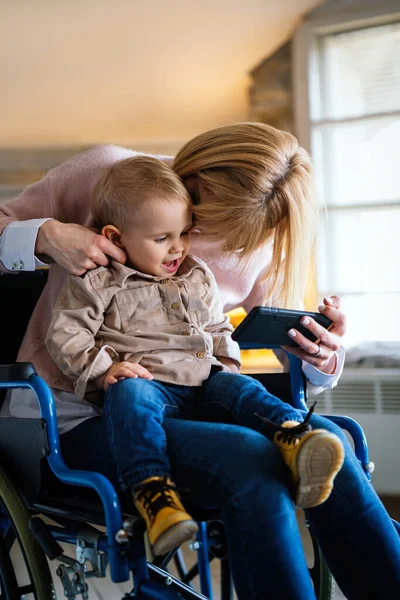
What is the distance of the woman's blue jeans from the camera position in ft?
3.13

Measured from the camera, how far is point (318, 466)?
0.99 meters

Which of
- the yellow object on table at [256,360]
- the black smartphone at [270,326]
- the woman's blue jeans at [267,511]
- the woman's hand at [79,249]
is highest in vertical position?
the woman's hand at [79,249]

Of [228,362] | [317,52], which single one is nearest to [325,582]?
[228,362]

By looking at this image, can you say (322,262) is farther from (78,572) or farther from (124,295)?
(78,572)

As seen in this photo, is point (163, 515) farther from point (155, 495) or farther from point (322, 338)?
point (322, 338)

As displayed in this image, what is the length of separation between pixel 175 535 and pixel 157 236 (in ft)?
1.88

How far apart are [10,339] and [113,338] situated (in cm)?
40

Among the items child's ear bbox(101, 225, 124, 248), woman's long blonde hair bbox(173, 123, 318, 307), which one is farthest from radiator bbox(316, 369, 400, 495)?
child's ear bbox(101, 225, 124, 248)

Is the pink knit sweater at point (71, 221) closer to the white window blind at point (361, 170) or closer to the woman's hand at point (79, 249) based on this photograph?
the woman's hand at point (79, 249)

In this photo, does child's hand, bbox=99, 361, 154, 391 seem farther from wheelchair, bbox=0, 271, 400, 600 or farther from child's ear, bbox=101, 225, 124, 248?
child's ear, bbox=101, 225, 124, 248

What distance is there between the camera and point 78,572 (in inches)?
45.8

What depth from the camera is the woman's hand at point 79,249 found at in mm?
1300

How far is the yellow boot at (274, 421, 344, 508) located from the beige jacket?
1.10 ft

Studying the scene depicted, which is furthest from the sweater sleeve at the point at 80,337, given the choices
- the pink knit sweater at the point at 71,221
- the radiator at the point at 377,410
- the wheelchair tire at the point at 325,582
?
the radiator at the point at 377,410
